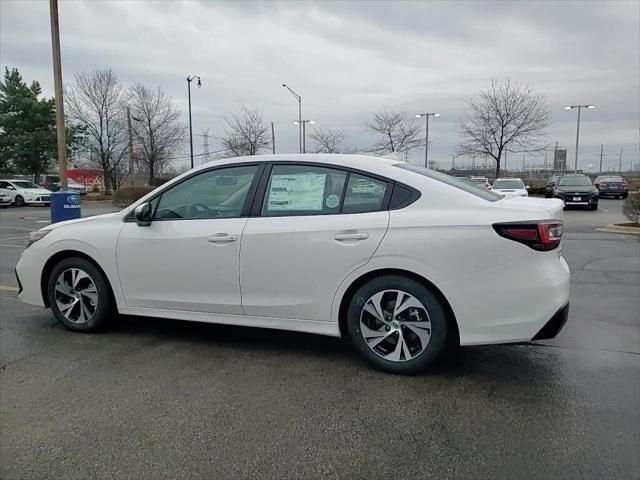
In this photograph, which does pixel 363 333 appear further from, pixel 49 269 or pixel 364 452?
pixel 49 269

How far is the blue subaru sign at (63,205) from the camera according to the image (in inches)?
362

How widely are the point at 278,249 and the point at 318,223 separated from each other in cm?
37

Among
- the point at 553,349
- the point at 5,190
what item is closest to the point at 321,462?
the point at 553,349

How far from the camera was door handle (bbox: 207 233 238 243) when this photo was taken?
3895 mm

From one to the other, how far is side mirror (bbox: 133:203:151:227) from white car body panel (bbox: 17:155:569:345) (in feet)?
0.20

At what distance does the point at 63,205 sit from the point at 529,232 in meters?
8.56

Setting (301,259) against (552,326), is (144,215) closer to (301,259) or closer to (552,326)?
(301,259)

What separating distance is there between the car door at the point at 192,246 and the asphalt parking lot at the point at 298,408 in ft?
1.52

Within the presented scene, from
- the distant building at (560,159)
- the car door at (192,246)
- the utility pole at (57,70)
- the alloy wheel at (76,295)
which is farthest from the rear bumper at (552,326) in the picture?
the distant building at (560,159)

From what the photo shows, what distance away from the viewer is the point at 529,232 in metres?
3.25

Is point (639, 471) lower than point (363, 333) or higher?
lower

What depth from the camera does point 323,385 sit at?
3.48 meters

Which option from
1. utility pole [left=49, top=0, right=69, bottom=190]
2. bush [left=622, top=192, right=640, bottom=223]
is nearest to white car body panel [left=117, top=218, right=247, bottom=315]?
utility pole [left=49, top=0, right=69, bottom=190]

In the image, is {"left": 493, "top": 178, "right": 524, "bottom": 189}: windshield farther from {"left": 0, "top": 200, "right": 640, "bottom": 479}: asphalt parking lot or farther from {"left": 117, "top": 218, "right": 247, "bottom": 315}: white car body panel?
{"left": 117, "top": 218, "right": 247, "bottom": 315}: white car body panel
